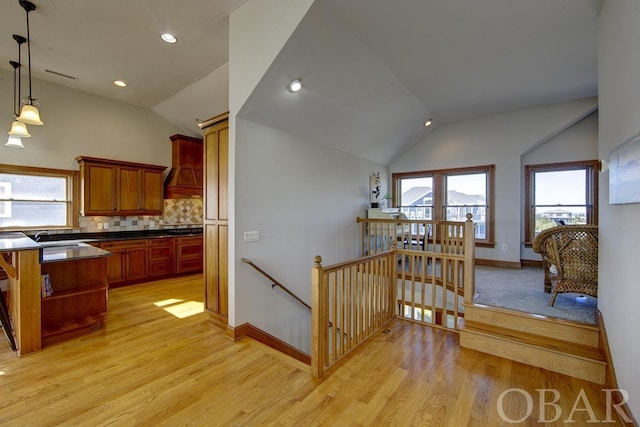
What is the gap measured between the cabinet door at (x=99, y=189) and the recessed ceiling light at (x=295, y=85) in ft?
13.4

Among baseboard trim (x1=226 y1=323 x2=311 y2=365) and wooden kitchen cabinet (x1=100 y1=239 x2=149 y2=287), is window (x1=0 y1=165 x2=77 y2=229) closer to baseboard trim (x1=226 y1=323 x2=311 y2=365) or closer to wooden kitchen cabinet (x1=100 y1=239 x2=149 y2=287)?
wooden kitchen cabinet (x1=100 y1=239 x2=149 y2=287)

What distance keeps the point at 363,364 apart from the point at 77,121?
618cm

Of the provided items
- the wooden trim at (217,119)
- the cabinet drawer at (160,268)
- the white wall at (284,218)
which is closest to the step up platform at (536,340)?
the white wall at (284,218)

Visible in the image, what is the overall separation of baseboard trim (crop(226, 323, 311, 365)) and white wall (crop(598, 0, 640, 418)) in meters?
3.07

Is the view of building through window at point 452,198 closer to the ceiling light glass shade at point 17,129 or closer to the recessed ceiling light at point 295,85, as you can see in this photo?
the recessed ceiling light at point 295,85

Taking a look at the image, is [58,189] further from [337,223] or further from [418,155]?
[418,155]

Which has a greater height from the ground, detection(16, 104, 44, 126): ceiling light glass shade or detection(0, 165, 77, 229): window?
detection(16, 104, 44, 126): ceiling light glass shade

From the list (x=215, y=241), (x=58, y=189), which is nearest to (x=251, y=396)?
(x=215, y=241)

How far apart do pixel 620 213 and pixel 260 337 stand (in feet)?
11.5

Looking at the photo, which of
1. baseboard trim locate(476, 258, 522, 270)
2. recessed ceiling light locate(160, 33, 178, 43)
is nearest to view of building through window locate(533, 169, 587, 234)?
baseboard trim locate(476, 258, 522, 270)

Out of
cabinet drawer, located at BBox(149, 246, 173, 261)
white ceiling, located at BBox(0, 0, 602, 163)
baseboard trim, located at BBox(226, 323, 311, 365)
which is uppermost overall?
white ceiling, located at BBox(0, 0, 602, 163)

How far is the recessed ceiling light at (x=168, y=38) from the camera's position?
329cm

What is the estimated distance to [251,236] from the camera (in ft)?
10.5

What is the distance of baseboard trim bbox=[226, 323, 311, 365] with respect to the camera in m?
2.99
